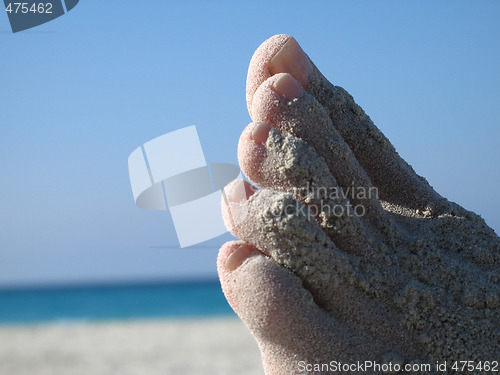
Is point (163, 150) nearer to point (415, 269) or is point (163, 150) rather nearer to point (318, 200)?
point (318, 200)

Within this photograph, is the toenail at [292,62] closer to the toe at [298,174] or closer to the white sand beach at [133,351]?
the toe at [298,174]

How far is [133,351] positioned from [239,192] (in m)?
6.01

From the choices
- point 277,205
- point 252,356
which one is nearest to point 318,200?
point 277,205

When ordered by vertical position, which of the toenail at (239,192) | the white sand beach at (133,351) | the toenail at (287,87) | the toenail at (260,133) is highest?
the toenail at (287,87)

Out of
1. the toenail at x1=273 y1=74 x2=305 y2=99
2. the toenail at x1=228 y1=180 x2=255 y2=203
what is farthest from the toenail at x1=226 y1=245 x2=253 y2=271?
the toenail at x1=273 y1=74 x2=305 y2=99

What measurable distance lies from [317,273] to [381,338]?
0.21 meters

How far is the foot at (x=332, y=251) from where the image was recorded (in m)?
0.92

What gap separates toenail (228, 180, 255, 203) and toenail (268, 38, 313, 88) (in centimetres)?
30

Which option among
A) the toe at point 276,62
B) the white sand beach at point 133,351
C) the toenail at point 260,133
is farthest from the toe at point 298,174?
the white sand beach at point 133,351

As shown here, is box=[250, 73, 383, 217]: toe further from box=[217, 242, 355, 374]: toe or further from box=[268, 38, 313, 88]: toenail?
box=[217, 242, 355, 374]: toe

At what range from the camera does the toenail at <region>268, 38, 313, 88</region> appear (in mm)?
1086

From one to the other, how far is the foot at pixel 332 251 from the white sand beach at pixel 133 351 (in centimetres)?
437

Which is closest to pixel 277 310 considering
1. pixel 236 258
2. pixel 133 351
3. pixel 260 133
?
pixel 236 258

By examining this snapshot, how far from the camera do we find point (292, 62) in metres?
Answer: 1.10
